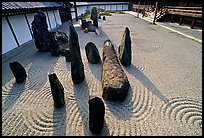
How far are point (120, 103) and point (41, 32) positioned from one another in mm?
6508

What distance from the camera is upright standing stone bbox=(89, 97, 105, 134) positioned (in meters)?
3.00

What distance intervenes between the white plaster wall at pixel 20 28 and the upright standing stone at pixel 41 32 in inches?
54.3

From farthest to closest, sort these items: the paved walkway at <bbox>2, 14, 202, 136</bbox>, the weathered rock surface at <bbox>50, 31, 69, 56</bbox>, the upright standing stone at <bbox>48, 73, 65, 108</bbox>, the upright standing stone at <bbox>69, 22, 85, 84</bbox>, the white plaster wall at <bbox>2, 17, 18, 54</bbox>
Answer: the weathered rock surface at <bbox>50, 31, 69, 56</bbox>, the white plaster wall at <bbox>2, 17, 18, 54</bbox>, the upright standing stone at <bbox>69, 22, 85, 84</bbox>, the upright standing stone at <bbox>48, 73, 65, 108</bbox>, the paved walkway at <bbox>2, 14, 202, 136</bbox>

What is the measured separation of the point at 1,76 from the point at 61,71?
2.31 m

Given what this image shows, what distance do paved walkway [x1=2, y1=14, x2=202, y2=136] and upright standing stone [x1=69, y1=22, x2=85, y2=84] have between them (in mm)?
281

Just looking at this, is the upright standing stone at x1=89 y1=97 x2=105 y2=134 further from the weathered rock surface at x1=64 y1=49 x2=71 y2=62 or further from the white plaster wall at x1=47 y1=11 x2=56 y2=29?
the white plaster wall at x1=47 y1=11 x2=56 y2=29

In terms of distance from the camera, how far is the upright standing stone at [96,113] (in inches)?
118

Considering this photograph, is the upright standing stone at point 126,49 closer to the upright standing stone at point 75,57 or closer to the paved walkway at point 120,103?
the paved walkway at point 120,103

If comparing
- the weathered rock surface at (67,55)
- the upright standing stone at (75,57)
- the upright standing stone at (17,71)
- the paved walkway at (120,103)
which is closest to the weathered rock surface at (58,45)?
the weathered rock surface at (67,55)

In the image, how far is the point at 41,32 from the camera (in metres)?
8.47

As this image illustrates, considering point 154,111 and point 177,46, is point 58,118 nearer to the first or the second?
point 154,111

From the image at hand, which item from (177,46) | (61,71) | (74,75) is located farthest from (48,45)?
(177,46)

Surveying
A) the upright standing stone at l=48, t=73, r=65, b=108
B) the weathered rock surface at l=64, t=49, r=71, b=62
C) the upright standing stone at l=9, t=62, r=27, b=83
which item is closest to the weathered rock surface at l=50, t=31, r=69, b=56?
the weathered rock surface at l=64, t=49, r=71, b=62

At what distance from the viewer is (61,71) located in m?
6.35
